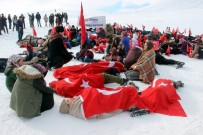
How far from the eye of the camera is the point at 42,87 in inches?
167

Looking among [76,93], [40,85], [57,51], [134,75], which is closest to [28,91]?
[40,85]

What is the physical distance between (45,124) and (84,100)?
2.47ft

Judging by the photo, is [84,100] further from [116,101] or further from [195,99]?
[195,99]

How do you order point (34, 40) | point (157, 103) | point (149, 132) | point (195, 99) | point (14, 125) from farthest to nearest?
point (34, 40), point (195, 99), point (157, 103), point (14, 125), point (149, 132)

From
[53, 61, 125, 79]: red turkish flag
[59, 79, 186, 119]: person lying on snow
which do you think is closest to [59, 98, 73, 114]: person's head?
[59, 79, 186, 119]: person lying on snow

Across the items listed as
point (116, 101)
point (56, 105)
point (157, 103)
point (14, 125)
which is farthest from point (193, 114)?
point (14, 125)

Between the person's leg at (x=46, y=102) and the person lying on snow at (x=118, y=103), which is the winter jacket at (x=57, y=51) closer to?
the person's leg at (x=46, y=102)

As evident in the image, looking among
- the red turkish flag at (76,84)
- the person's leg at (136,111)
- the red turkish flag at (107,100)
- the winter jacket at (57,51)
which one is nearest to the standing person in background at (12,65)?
the red turkish flag at (76,84)

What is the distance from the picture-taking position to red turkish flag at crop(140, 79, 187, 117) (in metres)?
4.45

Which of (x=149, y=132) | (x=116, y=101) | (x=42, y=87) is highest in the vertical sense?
(x=42, y=87)

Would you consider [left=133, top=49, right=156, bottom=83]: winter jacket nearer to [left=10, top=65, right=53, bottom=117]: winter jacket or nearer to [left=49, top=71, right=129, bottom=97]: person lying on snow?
[left=49, top=71, right=129, bottom=97]: person lying on snow

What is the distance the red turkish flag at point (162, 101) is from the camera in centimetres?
445

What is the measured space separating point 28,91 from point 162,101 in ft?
7.75

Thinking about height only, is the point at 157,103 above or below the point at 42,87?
below
